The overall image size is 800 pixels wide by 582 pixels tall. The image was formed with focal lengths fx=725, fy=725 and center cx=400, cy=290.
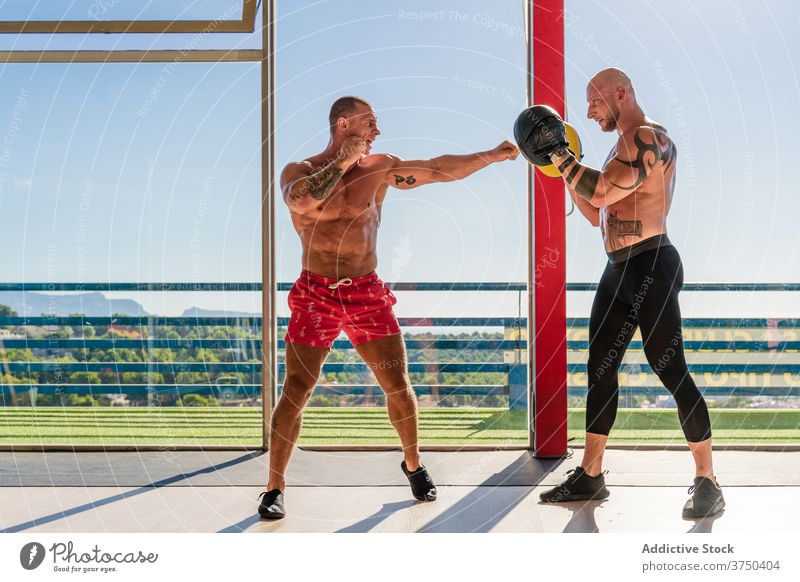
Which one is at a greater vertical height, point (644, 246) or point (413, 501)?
point (644, 246)

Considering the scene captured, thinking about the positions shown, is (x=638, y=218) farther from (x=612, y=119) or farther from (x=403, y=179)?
(x=403, y=179)

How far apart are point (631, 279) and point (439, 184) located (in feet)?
4.12

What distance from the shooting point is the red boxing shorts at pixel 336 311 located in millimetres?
2992

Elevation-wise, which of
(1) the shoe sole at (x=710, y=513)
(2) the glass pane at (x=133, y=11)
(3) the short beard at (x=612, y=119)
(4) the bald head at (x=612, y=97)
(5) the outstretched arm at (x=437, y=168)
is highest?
(2) the glass pane at (x=133, y=11)

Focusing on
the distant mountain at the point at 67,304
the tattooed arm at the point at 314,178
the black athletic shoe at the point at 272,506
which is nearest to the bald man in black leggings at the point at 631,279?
the tattooed arm at the point at 314,178

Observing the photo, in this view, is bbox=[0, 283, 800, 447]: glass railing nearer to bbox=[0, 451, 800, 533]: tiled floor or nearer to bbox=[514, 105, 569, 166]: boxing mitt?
bbox=[0, 451, 800, 533]: tiled floor

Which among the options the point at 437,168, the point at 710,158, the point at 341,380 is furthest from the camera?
the point at 341,380

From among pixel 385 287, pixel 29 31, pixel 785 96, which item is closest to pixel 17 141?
pixel 29 31

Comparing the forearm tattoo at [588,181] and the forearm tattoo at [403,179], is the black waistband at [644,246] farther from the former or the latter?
the forearm tattoo at [403,179]

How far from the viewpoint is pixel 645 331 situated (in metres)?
2.95

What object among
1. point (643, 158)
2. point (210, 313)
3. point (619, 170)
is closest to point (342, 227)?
point (619, 170)

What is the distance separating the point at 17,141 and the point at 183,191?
132 centimetres

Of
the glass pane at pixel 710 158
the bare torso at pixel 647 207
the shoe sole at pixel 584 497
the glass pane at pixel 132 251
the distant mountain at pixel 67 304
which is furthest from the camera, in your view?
the distant mountain at pixel 67 304

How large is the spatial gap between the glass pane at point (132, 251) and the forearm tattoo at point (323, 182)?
1.56 meters
